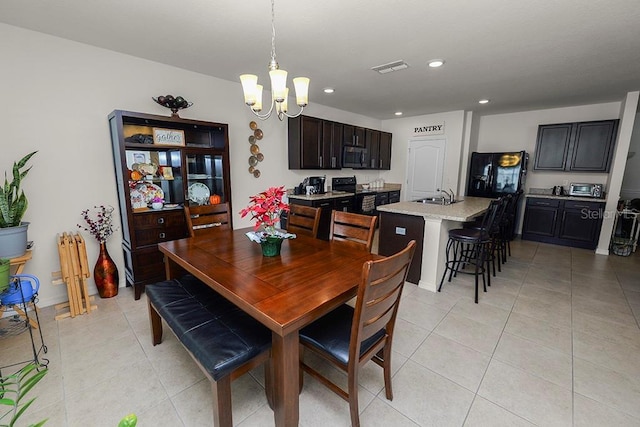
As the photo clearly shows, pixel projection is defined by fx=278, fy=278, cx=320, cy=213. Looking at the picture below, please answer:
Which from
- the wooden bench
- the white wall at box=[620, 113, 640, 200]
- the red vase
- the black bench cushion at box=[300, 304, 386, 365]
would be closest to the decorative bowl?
the red vase

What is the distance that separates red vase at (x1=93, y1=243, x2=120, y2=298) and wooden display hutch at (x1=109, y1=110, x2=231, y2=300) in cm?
15

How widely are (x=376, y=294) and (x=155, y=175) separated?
272 cm

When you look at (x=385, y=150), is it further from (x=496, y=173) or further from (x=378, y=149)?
(x=496, y=173)

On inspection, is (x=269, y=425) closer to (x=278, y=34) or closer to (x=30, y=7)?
(x=278, y=34)

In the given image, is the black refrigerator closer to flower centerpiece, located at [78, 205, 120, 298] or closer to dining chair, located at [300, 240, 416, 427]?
dining chair, located at [300, 240, 416, 427]

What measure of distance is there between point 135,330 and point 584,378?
326 centimetres

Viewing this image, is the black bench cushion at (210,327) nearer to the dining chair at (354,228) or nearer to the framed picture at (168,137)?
the dining chair at (354,228)

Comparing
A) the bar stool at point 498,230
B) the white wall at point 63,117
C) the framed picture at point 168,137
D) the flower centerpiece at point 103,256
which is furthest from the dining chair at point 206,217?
the bar stool at point 498,230

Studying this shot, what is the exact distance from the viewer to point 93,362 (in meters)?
1.91

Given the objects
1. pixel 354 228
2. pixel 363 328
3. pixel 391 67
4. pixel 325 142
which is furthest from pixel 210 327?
pixel 325 142

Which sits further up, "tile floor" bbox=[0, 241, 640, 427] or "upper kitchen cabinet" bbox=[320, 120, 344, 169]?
"upper kitchen cabinet" bbox=[320, 120, 344, 169]

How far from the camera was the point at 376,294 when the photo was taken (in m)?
1.24

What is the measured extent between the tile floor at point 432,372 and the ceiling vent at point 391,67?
2.45 m

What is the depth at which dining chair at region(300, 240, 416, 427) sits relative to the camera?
1194 millimetres
